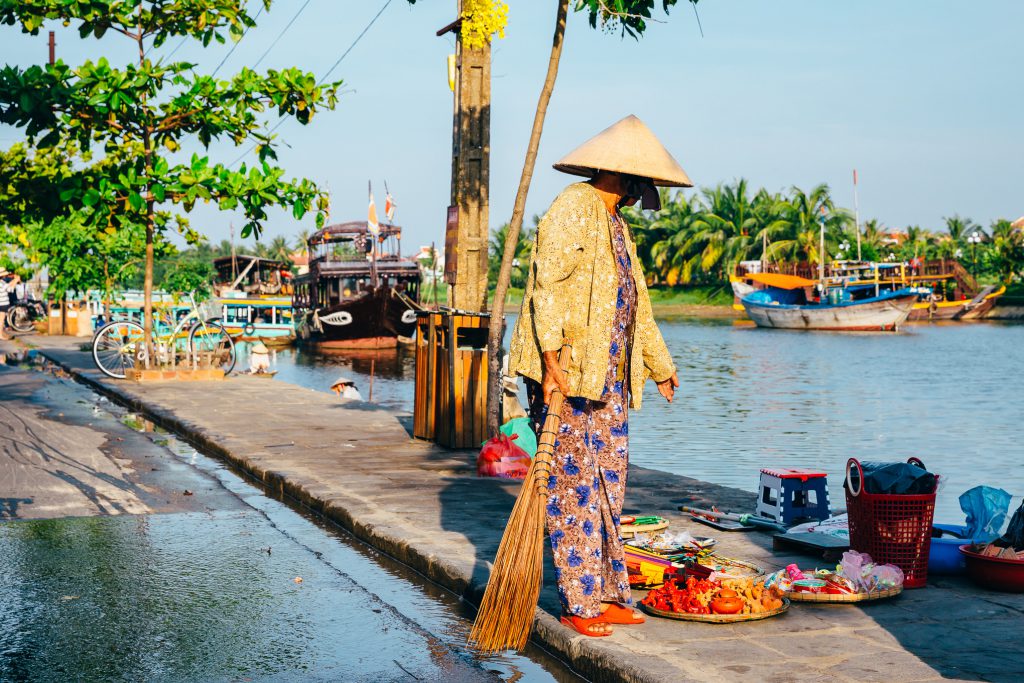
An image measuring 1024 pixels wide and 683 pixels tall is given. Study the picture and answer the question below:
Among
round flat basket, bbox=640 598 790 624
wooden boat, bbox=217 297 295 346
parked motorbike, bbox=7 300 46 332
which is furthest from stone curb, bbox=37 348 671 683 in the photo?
wooden boat, bbox=217 297 295 346

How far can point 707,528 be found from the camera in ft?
22.1

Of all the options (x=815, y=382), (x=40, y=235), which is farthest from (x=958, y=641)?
(x=40, y=235)

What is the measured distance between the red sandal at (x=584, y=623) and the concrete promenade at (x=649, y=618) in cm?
4

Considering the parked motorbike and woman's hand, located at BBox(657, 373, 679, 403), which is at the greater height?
woman's hand, located at BBox(657, 373, 679, 403)

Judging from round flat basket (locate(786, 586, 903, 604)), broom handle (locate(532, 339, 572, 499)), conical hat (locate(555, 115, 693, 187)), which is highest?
conical hat (locate(555, 115, 693, 187))

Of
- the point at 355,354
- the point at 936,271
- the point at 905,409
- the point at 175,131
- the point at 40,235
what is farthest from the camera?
the point at 936,271

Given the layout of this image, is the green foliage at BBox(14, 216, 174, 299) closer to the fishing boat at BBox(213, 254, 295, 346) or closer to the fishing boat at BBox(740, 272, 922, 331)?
the fishing boat at BBox(213, 254, 295, 346)

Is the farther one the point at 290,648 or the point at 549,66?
the point at 549,66

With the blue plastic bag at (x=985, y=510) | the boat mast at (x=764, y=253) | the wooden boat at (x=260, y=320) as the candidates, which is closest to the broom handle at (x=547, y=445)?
the blue plastic bag at (x=985, y=510)

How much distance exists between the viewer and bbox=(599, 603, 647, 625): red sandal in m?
4.71

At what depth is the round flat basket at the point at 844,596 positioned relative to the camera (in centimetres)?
496

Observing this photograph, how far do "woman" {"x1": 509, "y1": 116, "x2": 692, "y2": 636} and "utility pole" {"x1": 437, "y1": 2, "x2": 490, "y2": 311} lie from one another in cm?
535

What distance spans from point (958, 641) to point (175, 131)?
1531cm

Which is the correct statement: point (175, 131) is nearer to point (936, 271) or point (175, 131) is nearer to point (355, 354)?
point (355, 354)
